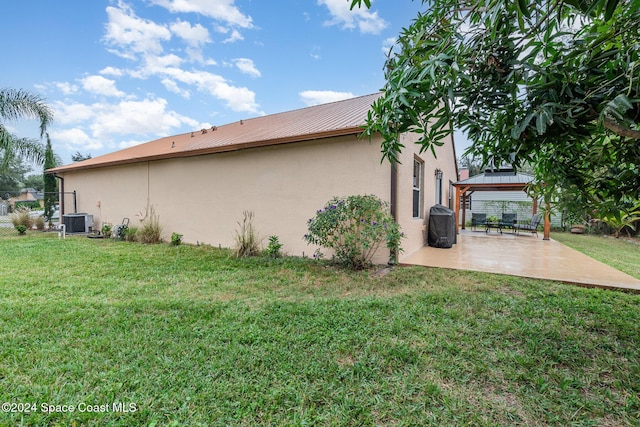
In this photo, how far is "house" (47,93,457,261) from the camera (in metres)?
6.19

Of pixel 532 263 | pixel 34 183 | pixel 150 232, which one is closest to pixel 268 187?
pixel 150 232

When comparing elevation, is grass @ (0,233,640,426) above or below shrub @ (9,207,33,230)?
below

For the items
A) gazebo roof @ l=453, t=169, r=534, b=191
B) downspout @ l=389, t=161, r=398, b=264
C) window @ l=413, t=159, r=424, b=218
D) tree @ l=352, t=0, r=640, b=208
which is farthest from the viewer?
gazebo roof @ l=453, t=169, r=534, b=191

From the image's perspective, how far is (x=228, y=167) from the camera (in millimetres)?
8211

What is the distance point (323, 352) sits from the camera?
2.60 meters

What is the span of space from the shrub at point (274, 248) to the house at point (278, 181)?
291 millimetres

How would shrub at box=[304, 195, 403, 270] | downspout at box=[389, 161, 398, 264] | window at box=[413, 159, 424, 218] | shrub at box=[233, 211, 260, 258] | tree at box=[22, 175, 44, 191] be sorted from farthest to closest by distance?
tree at box=[22, 175, 44, 191] < window at box=[413, 159, 424, 218] < shrub at box=[233, 211, 260, 258] < downspout at box=[389, 161, 398, 264] < shrub at box=[304, 195, 403, 270]

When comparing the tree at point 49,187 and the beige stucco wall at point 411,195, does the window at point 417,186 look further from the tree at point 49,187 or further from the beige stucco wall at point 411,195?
the tree at point 49,187

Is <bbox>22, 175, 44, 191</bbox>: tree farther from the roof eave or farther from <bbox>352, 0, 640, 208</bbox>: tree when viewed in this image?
<bbox>352, 0, 640, 208</bbox>: tree

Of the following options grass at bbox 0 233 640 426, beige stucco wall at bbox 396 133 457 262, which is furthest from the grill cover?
grass at bbox 0 233 640 426

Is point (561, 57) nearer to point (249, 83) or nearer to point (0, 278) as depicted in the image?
point (0, 278)

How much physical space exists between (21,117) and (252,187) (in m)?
10.2

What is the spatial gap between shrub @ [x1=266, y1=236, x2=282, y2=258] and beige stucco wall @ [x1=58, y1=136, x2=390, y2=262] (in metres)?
0.29

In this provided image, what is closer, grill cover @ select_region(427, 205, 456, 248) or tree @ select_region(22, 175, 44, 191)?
grill cover @ select_region(427, 205, 456, 248)
